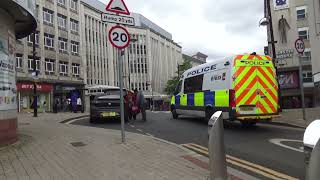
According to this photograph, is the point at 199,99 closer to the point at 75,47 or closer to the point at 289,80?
the point at 289,80

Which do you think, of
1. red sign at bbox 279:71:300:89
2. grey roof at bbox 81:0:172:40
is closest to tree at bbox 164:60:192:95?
grey roof at bbox 81:0:172:40

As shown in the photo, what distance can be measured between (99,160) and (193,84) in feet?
31.4

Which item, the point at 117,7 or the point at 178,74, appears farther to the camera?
the point at 178,74

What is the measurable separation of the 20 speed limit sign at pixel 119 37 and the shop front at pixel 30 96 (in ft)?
109

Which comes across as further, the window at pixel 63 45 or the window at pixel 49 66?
the window at pixel 63 45

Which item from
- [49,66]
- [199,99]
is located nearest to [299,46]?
[199,99]

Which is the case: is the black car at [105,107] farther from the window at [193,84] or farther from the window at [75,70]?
the window at [75,70]

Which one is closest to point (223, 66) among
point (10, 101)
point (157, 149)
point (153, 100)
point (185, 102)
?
Answer: point (185, 102)

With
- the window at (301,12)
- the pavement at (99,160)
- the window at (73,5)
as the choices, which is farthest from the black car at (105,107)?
the window at (73,5)

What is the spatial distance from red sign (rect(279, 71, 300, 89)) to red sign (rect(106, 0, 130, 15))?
35624 millimetres

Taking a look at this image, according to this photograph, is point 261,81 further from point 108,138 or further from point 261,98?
point 108,138

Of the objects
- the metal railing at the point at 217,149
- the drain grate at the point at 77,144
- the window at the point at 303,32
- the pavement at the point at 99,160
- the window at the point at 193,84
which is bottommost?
the pavement at the point at 99,160

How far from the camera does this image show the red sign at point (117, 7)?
367 inches

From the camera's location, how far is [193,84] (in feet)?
55.4
